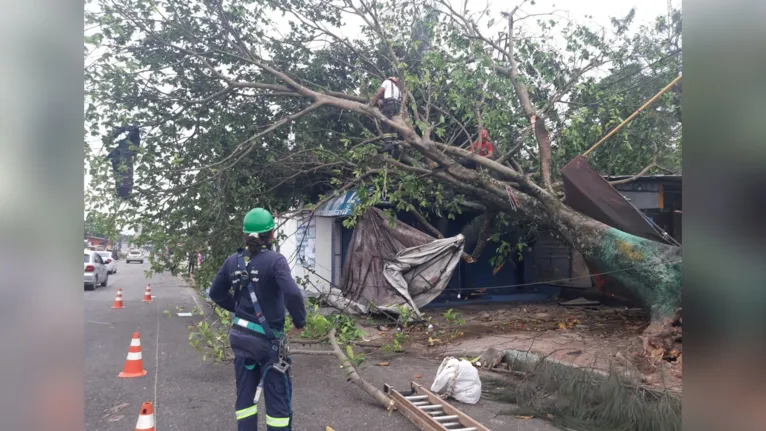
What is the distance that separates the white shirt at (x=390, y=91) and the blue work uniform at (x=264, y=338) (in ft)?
17.0

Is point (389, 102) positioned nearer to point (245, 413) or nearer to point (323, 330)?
point (323, 330)

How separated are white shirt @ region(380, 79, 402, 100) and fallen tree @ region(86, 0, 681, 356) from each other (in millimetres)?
196

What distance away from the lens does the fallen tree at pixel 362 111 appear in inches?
312

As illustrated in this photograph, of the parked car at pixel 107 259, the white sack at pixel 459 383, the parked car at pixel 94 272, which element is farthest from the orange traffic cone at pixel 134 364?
the parked car at pixel 107 259

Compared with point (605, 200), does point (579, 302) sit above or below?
below

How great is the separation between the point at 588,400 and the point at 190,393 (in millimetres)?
4161

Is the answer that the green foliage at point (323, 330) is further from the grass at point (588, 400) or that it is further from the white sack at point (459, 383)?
the grass at point (588, 400)

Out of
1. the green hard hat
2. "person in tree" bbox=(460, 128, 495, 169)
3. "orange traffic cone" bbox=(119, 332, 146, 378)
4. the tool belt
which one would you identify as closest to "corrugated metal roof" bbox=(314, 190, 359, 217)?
"person in tree" bbox=(460, 128, 495, 169)

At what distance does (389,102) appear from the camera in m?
8.46

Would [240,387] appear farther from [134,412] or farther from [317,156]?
[317,156]

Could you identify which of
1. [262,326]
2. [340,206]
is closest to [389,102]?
[340,206]

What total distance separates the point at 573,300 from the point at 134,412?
9.74m

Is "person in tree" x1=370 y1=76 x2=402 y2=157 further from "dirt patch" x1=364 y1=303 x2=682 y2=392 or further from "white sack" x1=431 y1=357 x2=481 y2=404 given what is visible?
"white sack" x1=431 y1=357 x2=481 y2=404
